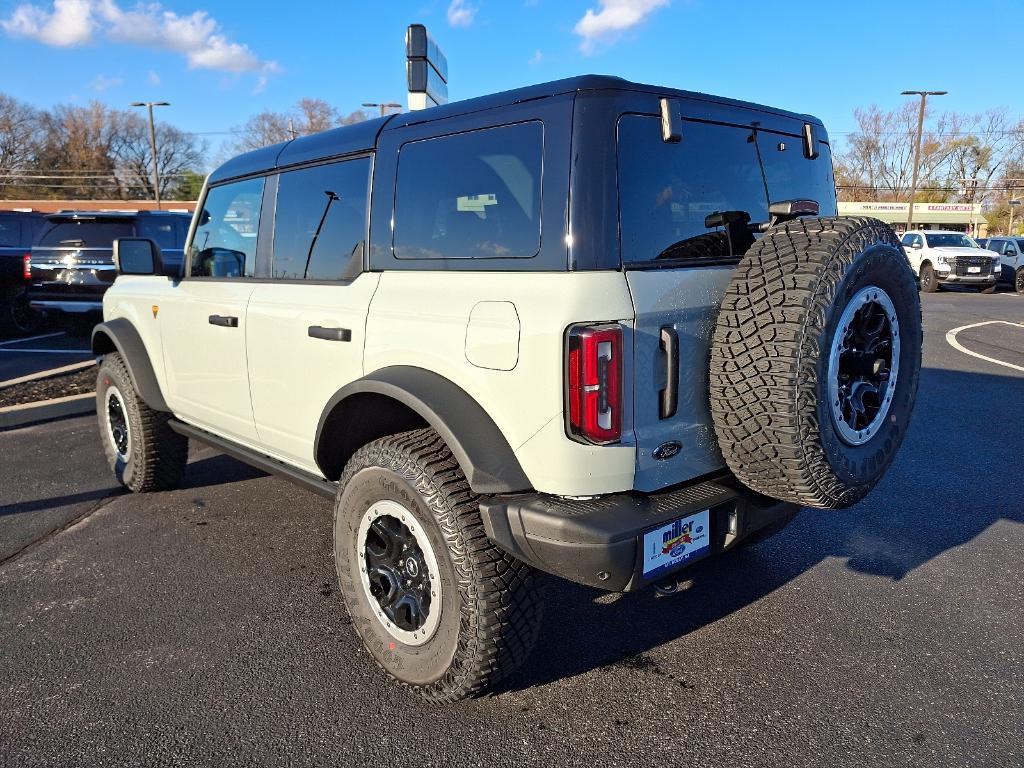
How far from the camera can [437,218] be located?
268 centimetres

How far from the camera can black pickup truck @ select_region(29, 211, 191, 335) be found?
9859 millimetres

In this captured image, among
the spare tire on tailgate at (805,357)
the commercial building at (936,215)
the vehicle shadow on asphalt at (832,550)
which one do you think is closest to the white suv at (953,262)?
the vehicle shadow on asphalt at (832,550)

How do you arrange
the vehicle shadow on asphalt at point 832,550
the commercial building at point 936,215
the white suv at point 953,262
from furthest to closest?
1. the commercial building at point 936,215
2. the white suv at point 953,262
3. the vehicle shadow on asphalt at point 832,550

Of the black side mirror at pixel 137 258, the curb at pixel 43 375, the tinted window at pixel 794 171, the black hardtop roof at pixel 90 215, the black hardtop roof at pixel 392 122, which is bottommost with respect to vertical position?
the curb at pixel 43 375

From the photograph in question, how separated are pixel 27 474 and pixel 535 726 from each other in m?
4.35

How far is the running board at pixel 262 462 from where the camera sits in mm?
3207

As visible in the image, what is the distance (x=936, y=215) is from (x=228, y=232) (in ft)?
221

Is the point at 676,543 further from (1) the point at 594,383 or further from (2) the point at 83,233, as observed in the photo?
(2) the point at 83,233

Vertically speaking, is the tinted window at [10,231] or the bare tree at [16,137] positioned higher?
the bare tree at [16,137]

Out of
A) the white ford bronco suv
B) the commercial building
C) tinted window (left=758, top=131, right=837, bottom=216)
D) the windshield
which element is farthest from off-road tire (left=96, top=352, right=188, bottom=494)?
the commercial building

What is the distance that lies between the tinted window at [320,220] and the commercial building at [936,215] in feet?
194

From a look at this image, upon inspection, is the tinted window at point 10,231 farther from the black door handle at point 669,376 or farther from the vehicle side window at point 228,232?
the black door handle at point 669,376

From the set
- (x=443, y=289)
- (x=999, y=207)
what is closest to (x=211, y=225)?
(x=443, y=289)

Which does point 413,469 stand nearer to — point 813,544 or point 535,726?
point 535,726
